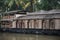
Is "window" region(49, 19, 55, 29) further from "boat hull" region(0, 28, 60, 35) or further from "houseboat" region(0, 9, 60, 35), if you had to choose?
"boat hull" region(0, 28, 60, 35)

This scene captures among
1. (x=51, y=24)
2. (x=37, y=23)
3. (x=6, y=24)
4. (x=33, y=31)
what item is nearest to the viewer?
(x=51, y=24)

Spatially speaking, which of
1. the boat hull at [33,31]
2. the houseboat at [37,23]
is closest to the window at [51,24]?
the houseboat at [37,23]

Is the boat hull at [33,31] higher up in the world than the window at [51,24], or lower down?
lower down

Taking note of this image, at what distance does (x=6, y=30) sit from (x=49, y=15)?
8.85m

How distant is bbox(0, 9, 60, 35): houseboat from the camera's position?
102 ft

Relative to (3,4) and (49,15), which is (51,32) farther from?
(3,4)

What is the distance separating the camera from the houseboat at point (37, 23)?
3119cm

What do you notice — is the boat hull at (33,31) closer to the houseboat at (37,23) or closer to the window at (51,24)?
the houseboat at (37,23)

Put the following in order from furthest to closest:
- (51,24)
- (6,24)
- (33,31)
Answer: (6,24) → (33,31) → (51,24)

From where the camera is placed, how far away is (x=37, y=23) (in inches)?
1328

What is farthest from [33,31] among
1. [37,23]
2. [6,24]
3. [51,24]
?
[6,24]

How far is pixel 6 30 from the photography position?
37062 millimetres

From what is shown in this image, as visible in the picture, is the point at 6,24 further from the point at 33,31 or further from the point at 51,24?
the point at 51,24

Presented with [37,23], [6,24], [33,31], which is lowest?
[33,31]
